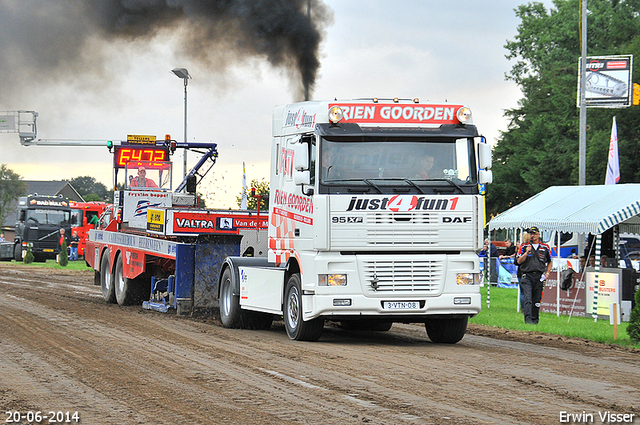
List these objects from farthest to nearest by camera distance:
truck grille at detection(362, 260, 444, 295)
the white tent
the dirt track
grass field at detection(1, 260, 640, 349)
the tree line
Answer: the tree line, the white tent, grass field at detection(1, 260, 640, 349), truck grille at detection(362, 260, 444, 295), the dirt track

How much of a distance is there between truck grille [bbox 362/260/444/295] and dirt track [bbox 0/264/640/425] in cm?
89

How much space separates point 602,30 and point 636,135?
9.88m

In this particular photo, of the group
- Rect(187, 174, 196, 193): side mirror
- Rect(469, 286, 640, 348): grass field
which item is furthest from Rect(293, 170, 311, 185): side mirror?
Rect(187, 174, 196, 193): side mirror

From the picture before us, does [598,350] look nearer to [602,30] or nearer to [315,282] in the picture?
[315,282]

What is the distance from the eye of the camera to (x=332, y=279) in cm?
1211

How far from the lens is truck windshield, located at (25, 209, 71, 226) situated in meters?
47.6

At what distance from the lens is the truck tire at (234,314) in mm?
15000

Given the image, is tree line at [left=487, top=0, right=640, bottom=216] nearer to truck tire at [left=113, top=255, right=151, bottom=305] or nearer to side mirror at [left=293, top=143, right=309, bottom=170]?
truck tire at [left=113, top=255, right=151, bottom=305]

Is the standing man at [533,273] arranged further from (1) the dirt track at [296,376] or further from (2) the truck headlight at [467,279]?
(2) the truck headlight at [467,279]

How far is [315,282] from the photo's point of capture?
12.2 meters

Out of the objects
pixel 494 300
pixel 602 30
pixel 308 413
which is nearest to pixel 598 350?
pixel 308 413

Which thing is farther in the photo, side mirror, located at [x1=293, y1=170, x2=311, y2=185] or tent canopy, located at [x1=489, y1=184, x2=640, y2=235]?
tent canopy, located at [x1=489, y1=184, x2=640, y2=235]

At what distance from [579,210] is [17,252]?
38.0 metres

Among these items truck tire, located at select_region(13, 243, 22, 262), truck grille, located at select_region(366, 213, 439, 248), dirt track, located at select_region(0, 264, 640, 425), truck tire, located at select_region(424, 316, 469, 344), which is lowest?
dirt track, located at select_region(0, 264, 640, 425)
